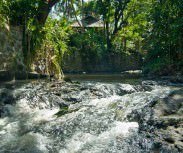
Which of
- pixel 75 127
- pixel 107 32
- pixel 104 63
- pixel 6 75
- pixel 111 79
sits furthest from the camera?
pixel 107 32

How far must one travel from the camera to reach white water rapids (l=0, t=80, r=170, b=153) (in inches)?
139

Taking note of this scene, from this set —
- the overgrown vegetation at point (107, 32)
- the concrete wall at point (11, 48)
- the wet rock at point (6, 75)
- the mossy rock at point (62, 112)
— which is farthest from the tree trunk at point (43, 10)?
the mossy rock at point (62, 112)

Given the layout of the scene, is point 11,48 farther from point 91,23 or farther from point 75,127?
point 91,23

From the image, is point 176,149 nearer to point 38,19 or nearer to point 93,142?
point 93,142

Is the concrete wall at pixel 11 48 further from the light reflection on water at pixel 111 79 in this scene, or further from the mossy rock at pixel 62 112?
the light reflection on water at pixel 111 79

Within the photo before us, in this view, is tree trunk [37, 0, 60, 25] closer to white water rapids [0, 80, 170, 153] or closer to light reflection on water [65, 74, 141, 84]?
light reflection on water [65, 74, 141, 84]

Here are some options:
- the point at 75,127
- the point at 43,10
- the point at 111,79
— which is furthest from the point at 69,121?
the point at 111,79

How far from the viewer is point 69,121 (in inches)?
182

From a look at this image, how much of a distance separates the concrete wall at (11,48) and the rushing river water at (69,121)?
90 centimetres

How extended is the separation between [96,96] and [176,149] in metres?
3.55

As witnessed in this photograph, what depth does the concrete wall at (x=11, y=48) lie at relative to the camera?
714 cm

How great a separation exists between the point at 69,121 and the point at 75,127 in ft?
0.97

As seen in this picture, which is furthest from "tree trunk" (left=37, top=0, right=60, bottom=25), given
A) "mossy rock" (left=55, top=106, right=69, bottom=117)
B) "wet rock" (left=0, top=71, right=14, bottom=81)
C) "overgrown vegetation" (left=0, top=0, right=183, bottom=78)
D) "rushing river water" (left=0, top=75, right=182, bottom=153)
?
"mossy rock" (left=55, top=106, right=69, bottom=117)

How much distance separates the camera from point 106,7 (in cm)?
2106
